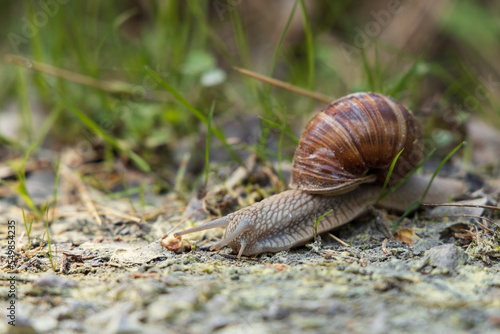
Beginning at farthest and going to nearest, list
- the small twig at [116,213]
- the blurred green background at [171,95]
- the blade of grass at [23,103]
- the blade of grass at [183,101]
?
the blade of grass at [23,103] < the blurred green background at [171,95] < the small twig at [116,213] < the blade of grass at [183,101]

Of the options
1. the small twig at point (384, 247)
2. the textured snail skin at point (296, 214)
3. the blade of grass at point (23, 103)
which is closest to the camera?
the small twig at point (384, 247)

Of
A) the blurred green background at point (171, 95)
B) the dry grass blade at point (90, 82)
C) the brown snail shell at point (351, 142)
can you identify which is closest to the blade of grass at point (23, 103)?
the blurred green background at point (171, 95)

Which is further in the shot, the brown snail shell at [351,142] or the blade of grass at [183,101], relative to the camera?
the blade of grass at [183,101]

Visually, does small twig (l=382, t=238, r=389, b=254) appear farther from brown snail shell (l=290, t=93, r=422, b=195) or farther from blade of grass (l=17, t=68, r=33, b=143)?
blade of grass (l=17, t=68, r=33, b=143)

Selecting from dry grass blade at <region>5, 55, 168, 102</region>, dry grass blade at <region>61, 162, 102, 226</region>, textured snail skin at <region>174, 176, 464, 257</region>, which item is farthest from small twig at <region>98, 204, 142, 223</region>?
dry grass blade at <region>5, 55, 168, 102</region>

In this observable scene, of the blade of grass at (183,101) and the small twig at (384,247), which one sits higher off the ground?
the blade of grass at (183,101)

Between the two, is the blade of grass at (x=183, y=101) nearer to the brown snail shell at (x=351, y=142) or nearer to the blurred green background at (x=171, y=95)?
the blurred green background at (x=171, y=95)

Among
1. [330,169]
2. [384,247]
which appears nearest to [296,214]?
[330,169]
